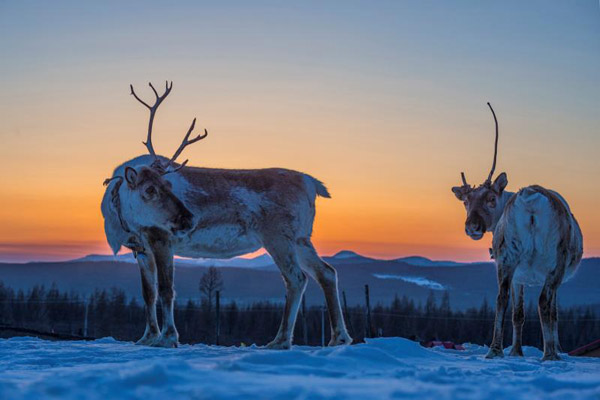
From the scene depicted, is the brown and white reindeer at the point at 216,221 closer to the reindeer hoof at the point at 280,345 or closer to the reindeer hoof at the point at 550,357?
the reindeer hoof at the point at 280,345

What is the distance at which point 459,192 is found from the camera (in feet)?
36.5

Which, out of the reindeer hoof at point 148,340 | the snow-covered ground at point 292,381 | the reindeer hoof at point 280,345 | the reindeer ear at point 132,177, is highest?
the reindeer ear at point 132,177

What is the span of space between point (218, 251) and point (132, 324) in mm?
40732

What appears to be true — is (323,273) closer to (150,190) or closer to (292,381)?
(150,190)

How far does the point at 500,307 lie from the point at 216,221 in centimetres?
370

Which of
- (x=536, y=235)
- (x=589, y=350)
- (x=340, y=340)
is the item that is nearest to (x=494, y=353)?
(x=536, y=235)

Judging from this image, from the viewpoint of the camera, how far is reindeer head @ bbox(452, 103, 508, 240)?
34.2 feet

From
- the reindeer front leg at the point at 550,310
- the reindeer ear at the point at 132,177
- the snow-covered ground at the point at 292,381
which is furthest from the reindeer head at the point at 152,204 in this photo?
the reindeer front leg at the point at 550,310

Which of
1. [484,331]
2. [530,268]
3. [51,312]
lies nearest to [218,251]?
[530,268]

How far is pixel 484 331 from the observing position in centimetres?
4628

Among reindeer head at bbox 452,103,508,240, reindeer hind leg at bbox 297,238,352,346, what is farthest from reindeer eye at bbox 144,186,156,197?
reindeer head at bbox 452,103,508,240

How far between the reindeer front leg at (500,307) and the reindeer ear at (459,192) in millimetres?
1801

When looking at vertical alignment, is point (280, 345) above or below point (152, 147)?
below

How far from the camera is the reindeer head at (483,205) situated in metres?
10.4
